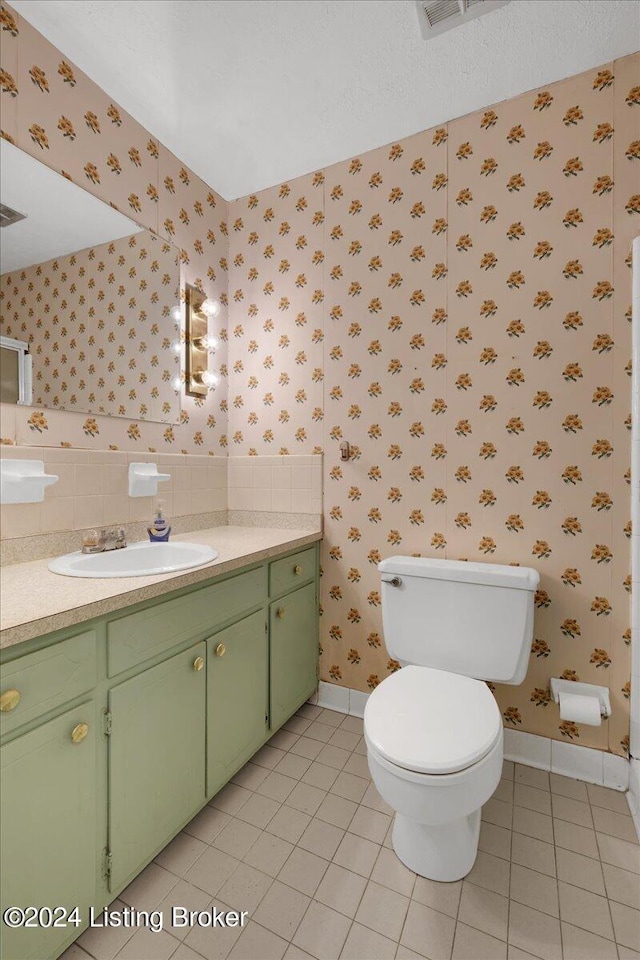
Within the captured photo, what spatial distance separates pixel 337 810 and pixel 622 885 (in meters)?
0.81

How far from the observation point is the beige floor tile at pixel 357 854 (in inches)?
50.1

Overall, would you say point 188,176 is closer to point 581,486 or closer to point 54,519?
point 54,519

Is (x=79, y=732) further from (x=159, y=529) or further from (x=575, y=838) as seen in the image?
(x=575, y=838)

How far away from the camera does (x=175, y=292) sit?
1.99 meters

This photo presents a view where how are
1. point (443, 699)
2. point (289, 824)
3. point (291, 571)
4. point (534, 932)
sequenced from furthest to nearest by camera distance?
point (291, 571) → point (289, 824) → point (443, 699) → point (534, 932)

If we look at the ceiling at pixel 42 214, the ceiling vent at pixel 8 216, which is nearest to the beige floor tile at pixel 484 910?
the ceiling at pixel 42 214

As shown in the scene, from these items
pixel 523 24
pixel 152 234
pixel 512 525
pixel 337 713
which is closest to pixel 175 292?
pixel 152 234

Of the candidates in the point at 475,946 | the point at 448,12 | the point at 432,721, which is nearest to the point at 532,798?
the point at 475,946

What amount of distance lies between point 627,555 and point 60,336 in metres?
2.08

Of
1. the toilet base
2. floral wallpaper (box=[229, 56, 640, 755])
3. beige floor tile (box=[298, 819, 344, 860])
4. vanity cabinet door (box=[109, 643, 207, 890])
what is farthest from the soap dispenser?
the toilet base

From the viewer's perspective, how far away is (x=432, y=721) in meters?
1.21

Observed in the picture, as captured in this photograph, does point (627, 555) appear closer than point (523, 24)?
No

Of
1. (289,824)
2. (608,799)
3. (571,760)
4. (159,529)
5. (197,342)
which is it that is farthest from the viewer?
(197,342)

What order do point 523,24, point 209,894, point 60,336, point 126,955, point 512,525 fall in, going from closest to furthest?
point 126,955, point 209,894, point 523,24, point 60,336, point 512,525
